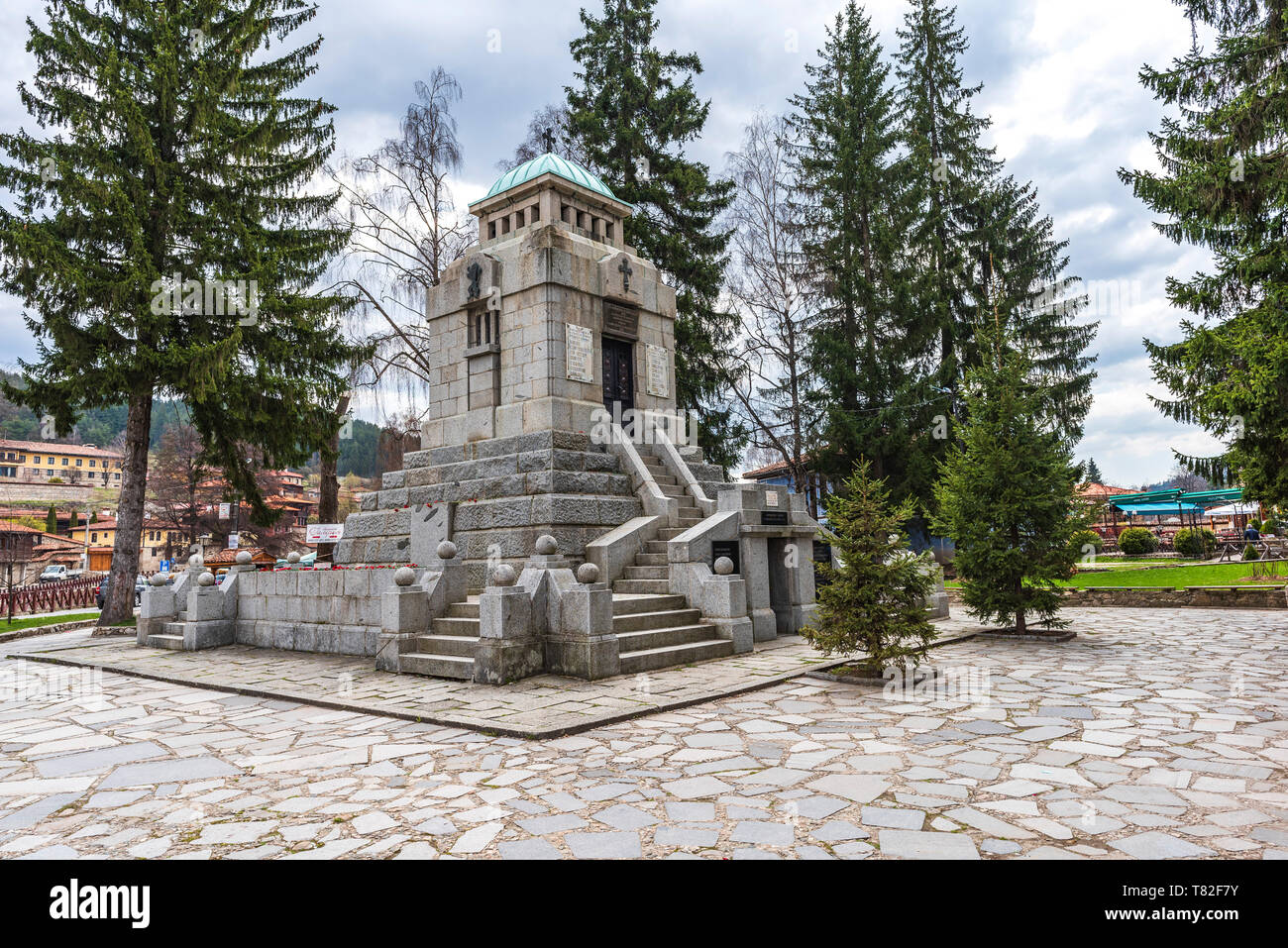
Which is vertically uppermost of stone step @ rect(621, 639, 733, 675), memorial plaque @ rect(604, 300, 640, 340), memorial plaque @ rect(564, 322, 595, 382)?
memorial plaque @ rect(604, 300, 640, 340)

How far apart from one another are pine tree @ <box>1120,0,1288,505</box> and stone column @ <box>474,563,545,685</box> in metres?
12.8

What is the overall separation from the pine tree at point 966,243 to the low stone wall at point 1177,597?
394 inches

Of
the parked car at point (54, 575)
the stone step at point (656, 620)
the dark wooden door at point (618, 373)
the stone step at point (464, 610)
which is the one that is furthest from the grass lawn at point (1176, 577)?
the parked car at point (54, 575)

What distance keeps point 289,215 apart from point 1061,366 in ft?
86.7

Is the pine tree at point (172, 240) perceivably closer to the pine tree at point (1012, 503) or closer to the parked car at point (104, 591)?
the parked car at point (104, 591)

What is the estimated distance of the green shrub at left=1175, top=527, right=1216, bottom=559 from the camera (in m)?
29.4

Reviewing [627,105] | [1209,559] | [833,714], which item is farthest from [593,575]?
[1209,559]

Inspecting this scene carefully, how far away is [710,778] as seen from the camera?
194 inches

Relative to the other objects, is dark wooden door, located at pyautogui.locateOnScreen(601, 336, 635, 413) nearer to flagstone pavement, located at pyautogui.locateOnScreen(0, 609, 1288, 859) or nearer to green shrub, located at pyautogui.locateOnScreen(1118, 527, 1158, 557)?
flagstone pavement, located at pyautogui.locateOnScreen(0, 609, 1288, 859)

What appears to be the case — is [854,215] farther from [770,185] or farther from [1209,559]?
[1209,559]

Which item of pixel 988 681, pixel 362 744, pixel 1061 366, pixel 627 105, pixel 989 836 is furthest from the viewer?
pixel 1061 366

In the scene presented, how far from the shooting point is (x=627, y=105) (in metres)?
25.8

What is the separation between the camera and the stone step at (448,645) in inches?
359

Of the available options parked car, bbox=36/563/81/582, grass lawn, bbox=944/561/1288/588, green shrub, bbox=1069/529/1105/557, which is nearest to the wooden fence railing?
parked car, bbox=36/563/81/582
